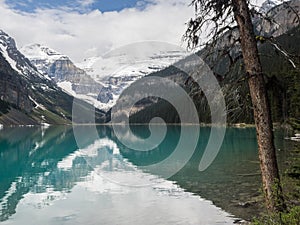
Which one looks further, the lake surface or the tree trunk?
the lake surface

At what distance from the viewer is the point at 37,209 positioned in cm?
2398

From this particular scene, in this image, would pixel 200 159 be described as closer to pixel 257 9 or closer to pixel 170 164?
pixel 170 164

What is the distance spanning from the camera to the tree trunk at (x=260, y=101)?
26.4 feet

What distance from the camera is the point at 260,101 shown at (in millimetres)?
8047

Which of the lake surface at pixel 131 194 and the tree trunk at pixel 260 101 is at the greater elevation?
the tree trunk at pixel 260 101

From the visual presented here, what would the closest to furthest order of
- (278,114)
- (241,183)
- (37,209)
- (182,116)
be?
(37,209) → (241,183) → (278,114) → (182,116)

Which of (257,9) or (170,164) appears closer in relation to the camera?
(257,9)

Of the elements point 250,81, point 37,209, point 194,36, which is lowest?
point 37,209

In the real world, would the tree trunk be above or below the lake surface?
above

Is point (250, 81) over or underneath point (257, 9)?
underneath

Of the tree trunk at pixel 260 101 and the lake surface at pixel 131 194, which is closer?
the tree trunk at pixel 260 101

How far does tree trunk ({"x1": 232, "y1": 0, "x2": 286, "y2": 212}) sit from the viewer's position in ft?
26.4

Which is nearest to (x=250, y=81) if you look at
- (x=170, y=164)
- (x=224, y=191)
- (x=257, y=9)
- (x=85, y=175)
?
(x=257, y=9)

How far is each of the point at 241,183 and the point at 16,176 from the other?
24.0 metres
